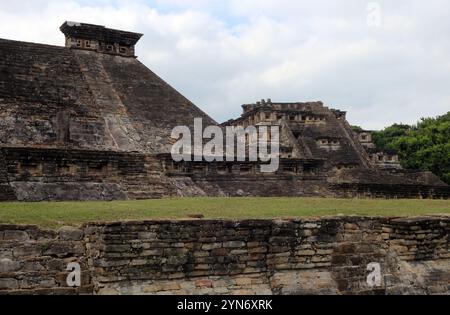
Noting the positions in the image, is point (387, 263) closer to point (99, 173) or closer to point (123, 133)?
point (99, 173)

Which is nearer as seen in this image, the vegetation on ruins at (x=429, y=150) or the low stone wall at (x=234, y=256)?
the low stone wall at (x=234, y=256)

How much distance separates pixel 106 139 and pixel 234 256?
27.5 feet

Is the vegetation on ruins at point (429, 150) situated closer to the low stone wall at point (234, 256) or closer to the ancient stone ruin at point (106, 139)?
the ancient stone ruin at point (106, 139)

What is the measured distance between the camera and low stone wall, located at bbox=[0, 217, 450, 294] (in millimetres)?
6496

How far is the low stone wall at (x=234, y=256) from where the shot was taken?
6496mm

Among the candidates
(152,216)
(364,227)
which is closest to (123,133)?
(152,216)

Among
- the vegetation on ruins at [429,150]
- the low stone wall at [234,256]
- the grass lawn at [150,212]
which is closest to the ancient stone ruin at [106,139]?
the grass lawn at [150,212]

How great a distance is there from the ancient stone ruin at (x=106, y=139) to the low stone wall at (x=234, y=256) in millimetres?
4644

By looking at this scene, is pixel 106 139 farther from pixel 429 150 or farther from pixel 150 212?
pixel 429 150

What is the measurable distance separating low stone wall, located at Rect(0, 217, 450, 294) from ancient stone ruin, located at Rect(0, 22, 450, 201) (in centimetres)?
464

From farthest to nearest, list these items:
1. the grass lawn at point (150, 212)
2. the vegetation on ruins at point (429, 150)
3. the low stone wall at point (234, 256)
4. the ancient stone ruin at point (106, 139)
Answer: the vegetation on ruins at point (429, 150)
the ancient stone ruin at point (106, 139)
the grass lawn at point (150, 212)
the low stone wall at point (234, 256)

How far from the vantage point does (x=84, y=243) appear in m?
6.80

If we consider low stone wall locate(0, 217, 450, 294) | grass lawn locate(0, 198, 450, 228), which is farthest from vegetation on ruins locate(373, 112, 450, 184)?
low stone wall locate(0, 217, 450, 294)

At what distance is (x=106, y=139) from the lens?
48.1 feet
